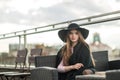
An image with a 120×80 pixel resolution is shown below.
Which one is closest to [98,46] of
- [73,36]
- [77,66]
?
[73,36]

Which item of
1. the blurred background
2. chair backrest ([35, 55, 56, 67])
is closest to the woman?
chair backrest ([35, 55, 56, 67])

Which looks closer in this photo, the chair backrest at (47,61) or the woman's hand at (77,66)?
the woman's hand at (77,66)

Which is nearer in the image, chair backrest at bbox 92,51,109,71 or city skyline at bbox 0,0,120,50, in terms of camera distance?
chair backrest at bbox 92,51,109,71

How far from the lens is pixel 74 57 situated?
4.01 m

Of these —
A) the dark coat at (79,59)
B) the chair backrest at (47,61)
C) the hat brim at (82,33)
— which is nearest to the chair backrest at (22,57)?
the chair backrest at (47,61)

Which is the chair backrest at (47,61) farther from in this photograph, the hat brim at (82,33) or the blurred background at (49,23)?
the blurred background at (49,23)

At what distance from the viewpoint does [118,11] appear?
194 inches

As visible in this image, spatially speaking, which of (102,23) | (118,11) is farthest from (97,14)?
(118,11)

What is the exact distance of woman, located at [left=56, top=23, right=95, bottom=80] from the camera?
3.95 meters

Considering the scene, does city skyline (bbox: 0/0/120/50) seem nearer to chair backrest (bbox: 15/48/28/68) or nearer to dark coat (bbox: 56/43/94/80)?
chair backrest (bbox: 15/48/28/68)

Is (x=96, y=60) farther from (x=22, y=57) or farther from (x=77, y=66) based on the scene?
(x=22, y=57)

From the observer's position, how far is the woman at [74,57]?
3951 millimetres

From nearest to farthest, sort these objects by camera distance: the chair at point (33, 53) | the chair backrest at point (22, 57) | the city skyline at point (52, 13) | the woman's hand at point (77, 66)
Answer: the woman's hand at point (77, 66), the city skyline at point (52, 13), the chair at point (33, 53), the chair backrest at point (22, 57)

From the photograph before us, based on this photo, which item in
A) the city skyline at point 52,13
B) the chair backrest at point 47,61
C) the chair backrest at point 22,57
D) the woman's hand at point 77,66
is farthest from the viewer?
the chair backrest at point 22,57
